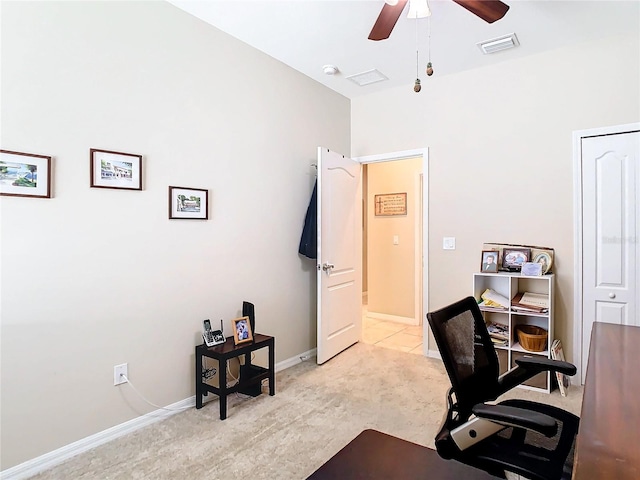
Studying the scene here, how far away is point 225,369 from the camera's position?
2.52m

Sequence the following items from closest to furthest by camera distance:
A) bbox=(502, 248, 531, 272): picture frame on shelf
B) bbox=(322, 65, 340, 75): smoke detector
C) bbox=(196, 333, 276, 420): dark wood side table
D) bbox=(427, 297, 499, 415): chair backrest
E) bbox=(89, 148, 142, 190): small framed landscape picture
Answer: bbox=(427, 297, 499, 415): chair backrest
bbox=(89, 148, 142, 190): small framed landscape picture
bbox=(196, 333, 276, 420): dark wood side table
bbox=(502, 248, 531, 272): picture frame on shelf
bbox=(322, 65, 340, 75): smoke detector

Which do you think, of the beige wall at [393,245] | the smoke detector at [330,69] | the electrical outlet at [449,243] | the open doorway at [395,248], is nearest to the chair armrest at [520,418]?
the electrical outlet at [449,243]

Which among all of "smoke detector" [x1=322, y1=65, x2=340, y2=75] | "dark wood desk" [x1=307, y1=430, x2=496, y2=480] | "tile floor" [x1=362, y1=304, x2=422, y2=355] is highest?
"smoke detector" [x1=322, y1=65, x2=340, y2=75]

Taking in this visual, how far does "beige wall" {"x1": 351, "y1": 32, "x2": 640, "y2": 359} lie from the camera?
3031 mm

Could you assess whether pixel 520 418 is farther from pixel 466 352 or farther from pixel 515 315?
pixel 515 315

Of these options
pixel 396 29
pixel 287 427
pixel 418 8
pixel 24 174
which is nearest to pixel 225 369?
pixel 287 427

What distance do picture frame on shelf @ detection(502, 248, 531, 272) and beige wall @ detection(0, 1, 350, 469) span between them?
6.54ft

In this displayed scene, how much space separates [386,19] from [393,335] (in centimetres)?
347

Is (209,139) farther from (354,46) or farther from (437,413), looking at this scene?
(437,413)

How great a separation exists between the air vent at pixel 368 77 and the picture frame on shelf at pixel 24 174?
8.82 ft

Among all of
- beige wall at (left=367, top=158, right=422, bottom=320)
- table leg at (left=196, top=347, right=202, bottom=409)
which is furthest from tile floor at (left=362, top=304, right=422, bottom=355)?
table leg at (left=196, top=347, right=202, bottom=409)

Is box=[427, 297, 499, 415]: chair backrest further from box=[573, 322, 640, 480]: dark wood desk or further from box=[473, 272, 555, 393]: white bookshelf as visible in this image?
box=[473, 272, 555, 393]: white bookshelf

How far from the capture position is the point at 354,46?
3.07 meters

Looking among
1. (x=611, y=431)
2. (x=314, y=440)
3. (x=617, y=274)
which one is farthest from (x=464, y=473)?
(x=617, y=274)
